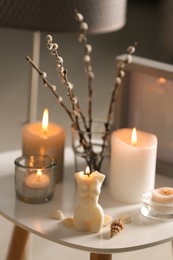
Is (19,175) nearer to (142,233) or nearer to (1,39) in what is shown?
(142,233)

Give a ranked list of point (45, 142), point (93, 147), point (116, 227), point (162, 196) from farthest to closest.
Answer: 1. point (93, 147)
2. point (45, 142)
3. point (162, 196)
4. point (116, 227)

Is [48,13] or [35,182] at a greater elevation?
[48,13]

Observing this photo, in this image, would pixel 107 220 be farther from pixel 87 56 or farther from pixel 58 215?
pixel 87 56

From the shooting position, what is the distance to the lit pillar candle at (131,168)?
1.36 m

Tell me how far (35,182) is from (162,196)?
0.24 m

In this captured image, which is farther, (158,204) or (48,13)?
(48,13)

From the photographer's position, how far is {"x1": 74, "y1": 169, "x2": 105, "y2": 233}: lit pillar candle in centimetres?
121

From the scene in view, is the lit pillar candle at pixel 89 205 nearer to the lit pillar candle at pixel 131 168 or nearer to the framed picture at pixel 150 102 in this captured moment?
the lit pillar candle at pixel 131 168

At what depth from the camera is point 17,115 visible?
111 inches

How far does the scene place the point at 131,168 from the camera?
4.48 ft

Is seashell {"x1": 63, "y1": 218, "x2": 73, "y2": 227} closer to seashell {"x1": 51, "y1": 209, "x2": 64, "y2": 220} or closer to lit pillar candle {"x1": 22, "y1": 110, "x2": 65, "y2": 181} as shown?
seashell {"x1": 51, "y1": 209, "x2": 64, "y2": 220}

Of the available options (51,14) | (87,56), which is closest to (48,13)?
(51,14)

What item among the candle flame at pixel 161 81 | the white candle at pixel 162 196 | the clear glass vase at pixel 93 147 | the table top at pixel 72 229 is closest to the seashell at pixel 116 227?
the table top at pixel 72 229

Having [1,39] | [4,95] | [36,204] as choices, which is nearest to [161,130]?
[36,204]
